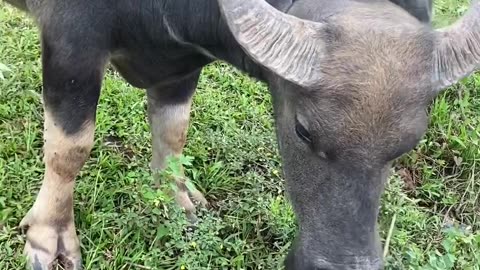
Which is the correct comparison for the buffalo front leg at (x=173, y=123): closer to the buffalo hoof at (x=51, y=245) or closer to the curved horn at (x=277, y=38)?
the buffalo hoof at (x=51, y=245)

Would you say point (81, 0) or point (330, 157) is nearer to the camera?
point (330, 157)

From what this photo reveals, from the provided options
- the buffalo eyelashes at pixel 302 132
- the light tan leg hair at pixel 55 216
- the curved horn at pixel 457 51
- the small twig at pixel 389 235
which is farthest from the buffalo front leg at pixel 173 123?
the curved horn at pixel 457 51

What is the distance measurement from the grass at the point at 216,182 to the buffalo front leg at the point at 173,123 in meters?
0.12

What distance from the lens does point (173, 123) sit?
3906 millimetres

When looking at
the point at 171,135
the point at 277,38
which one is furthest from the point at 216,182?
the point at 277,38

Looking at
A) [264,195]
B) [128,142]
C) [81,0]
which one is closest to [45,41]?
[81,0]

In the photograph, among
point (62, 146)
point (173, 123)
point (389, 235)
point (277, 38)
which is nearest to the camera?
point (277, 38)

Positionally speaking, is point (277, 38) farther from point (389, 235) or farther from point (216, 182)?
point (216, 182)

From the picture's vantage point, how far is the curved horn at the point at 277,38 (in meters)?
2.46

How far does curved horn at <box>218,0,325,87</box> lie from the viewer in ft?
8.07

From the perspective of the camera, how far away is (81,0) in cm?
312

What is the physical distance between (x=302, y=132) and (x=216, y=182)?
160 centimetres

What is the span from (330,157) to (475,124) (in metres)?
2.48

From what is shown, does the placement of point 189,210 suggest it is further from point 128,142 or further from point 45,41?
point 45,41
